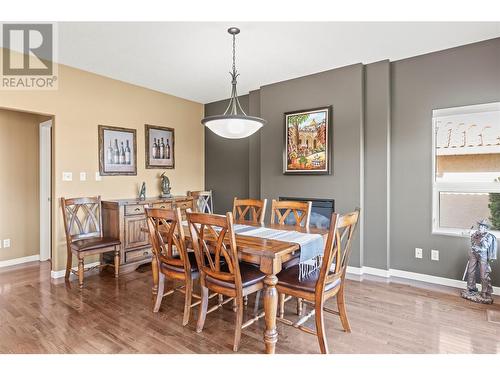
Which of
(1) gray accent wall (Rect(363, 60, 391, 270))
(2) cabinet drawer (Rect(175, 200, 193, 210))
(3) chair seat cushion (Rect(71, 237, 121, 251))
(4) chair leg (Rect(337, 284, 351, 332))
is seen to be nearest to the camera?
(4) chair leg (Rect(337, 284, 351, 332))

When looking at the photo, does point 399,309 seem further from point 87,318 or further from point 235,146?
point 235,146

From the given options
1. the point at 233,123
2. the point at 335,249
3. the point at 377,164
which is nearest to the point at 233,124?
the point at 233,123

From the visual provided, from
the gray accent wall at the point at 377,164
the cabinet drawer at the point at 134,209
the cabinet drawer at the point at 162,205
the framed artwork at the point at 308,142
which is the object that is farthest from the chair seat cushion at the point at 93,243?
the gray accent wall at the point at 377,164

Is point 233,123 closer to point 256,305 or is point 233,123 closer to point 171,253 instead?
point 171,253

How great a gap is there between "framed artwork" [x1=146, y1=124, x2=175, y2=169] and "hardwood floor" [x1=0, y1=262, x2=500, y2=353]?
6.68 ft

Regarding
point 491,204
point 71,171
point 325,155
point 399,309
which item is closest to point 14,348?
point 71,171

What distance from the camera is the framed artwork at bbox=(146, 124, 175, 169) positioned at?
15.2ft

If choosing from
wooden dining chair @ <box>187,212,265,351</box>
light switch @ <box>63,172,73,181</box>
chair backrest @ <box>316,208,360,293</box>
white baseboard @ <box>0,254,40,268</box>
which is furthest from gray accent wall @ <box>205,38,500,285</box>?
white baseboard @ <box>0,254,40,268</box>

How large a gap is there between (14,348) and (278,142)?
11.5 ft

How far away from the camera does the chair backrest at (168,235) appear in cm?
231

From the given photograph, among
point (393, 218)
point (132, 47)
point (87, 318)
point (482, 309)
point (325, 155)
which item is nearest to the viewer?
point (87, 318)

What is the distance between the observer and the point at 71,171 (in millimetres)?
3738

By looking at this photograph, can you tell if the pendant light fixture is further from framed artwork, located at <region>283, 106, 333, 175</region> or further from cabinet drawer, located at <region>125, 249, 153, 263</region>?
cabinet drawer, located at <region>125, 249, 153, 263</region>

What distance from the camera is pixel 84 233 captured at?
3689 millimetres
